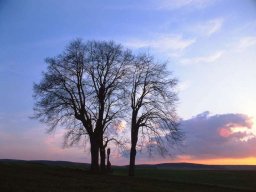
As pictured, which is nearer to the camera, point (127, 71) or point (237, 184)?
point (237, 184)

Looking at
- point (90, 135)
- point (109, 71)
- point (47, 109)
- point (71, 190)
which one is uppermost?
point (109, 71)

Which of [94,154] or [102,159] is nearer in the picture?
[94,154]

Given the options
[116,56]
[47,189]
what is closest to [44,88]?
[116,56]

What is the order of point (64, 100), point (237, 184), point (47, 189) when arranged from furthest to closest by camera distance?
point (64, 100) < point (237, 184) < point (47, 189)

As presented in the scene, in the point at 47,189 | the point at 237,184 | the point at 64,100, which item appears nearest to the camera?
the point at 47,189

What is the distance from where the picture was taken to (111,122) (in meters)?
49.3

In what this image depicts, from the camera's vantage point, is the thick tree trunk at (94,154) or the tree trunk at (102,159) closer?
the thick tree trunk at (94,154)

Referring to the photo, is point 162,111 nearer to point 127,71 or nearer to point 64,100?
point 127,71

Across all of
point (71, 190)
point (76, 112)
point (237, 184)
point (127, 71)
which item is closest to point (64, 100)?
point (76, 112)

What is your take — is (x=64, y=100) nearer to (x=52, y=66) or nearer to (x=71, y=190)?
(x=52, y=66)

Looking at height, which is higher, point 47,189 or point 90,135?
point 90,135

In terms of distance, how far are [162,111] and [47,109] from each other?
41.5 ft

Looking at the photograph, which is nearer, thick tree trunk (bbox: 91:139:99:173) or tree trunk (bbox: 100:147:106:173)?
thick tree trunk (bbox: 91:139:99:173)

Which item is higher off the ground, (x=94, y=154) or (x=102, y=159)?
(x=94, y=154)
